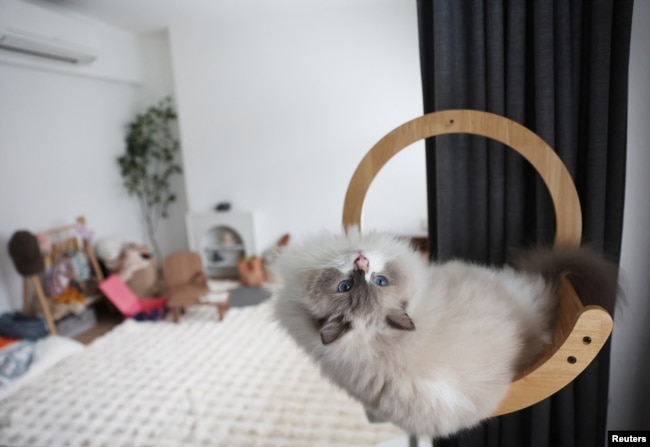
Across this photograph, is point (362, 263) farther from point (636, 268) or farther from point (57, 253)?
point (57, 253)

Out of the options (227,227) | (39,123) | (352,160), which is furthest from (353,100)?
(39,123)

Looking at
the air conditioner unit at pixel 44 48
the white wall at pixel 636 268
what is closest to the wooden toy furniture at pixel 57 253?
the air conditioner unit at pixel 44 48

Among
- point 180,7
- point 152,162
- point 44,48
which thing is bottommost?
point 152,162

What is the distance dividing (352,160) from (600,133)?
218 centimetres

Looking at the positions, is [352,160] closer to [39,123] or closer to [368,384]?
[39,123]

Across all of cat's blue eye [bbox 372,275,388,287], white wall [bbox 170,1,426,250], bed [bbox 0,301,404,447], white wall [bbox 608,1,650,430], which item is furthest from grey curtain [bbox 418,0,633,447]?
white wall [bbox 170,1,426,250]

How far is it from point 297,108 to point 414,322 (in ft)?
8.69

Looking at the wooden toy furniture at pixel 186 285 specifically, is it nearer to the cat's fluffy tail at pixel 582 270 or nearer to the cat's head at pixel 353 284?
the cat's head at pixel 353 284

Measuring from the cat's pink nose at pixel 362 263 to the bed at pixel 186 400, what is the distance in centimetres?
86

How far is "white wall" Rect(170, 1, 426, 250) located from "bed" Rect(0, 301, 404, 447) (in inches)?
43.4

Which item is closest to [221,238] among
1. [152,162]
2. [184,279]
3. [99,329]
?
[184,279]

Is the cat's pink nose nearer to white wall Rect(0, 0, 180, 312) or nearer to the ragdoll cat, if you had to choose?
the ragdoll cat

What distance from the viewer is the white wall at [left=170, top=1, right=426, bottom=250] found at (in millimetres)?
2496

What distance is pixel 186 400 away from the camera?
1.65 meters
